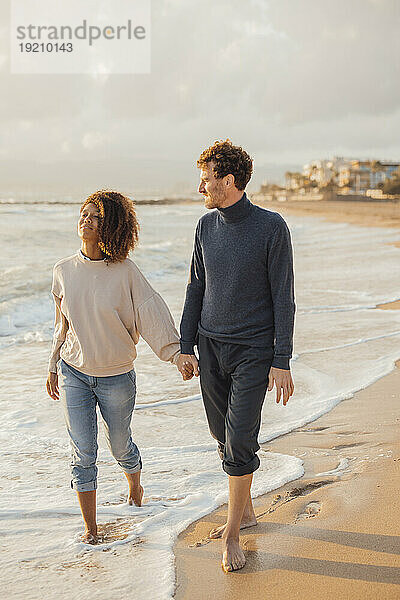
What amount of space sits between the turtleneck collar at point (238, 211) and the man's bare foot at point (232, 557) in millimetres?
1343

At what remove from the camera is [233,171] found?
114 inches

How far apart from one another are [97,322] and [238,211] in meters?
0.80

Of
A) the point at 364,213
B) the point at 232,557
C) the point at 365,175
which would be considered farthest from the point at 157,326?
the point at 365,175

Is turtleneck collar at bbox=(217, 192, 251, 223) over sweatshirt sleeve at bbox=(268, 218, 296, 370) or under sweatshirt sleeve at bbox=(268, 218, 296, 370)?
over

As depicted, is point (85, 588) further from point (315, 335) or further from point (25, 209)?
point (25, 209)

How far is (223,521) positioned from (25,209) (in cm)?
3966

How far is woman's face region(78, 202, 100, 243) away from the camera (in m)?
3.03

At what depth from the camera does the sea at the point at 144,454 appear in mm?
2861

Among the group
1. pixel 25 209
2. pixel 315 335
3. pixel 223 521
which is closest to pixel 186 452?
pixel 223 521

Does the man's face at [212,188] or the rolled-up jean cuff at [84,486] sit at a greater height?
the man's face at [212,188]

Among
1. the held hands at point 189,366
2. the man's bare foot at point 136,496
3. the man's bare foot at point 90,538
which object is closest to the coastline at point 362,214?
the man's bare foot at point 136,496

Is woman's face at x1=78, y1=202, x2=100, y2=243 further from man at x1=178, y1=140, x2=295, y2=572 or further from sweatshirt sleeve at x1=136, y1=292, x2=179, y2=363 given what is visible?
man at x1=178, y1=140, x2=295, y2=572

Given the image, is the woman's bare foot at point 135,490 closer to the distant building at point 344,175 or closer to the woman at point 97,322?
the woman at point 97,322

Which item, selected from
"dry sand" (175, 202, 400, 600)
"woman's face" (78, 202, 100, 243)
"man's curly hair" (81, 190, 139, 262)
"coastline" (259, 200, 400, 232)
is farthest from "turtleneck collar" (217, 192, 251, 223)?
"coastline" (259, 200, 400, 232)
